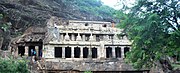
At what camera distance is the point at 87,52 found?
40.3 metres

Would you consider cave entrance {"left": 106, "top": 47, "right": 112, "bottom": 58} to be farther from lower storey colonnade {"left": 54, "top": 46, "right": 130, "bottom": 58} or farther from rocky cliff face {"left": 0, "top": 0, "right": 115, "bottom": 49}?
rocky cliff face {"left": 0, "top": 0, "right": 115, "bottom": 49}

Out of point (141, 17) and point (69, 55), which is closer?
point (141, 17)

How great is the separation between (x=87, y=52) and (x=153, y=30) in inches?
793

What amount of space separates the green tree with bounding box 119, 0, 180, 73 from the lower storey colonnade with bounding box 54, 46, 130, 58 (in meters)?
16.1

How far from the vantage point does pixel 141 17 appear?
72.2ft

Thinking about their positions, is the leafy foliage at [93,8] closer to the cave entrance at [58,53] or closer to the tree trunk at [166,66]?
the cave entrance at [58,53]

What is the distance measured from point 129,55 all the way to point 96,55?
17.0 meters

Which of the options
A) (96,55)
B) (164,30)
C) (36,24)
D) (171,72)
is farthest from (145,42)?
(36,24)

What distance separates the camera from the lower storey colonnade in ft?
126

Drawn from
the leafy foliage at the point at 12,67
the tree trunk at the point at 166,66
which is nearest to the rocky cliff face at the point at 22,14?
the leafy foliage at the point at 12,67

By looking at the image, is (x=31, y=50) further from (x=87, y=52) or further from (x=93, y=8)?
(x=93, y=8)

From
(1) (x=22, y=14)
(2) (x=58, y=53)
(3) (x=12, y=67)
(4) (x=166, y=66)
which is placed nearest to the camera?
(3) (x=12, y=67)

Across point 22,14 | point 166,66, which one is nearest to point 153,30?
point 166,66

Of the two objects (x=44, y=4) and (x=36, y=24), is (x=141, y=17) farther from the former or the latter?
(x=44, y=4)
